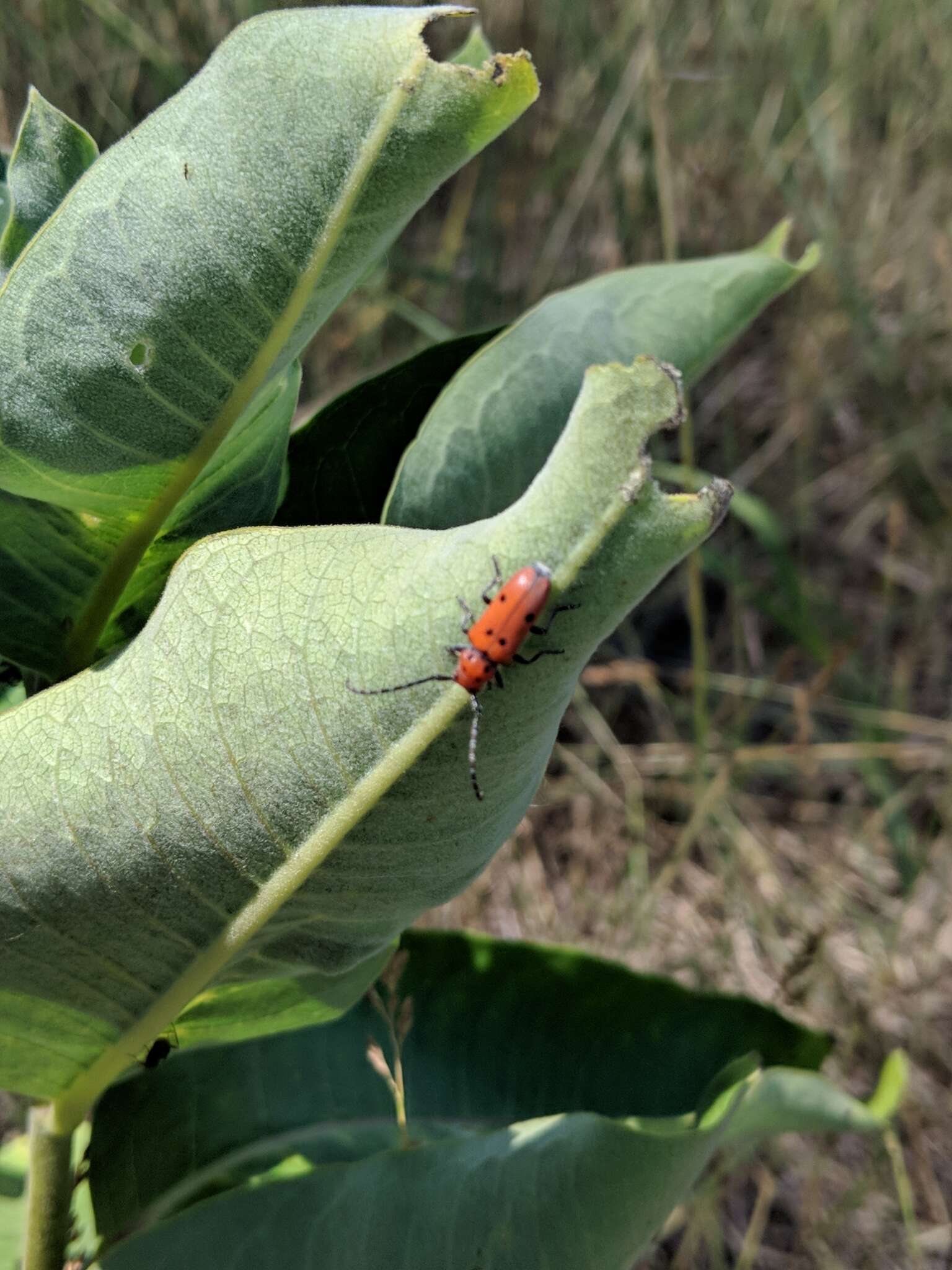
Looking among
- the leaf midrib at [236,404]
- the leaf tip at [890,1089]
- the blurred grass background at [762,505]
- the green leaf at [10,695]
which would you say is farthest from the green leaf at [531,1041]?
the blurred grass background at [762,505]

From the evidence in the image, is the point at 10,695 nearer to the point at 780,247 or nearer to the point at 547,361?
the point at 547,361

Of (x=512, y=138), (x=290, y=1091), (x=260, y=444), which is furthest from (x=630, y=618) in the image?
(x=260, y=444)

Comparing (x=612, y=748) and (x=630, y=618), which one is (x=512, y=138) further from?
(x=612, y=748)

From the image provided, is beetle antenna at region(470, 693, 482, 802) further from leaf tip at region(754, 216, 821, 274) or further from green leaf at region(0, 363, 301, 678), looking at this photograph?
leaf tip at region(754, 216, 821, 274)

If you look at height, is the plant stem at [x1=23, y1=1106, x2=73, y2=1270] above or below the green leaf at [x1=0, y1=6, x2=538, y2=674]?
below

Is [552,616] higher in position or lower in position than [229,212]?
lower

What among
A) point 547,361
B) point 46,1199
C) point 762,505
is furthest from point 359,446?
point 762,505

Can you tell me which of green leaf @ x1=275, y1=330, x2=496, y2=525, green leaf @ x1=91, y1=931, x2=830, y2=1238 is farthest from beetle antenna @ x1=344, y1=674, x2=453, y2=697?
green leaf @ x1=91, y1=931, x2=830, y2=1238
